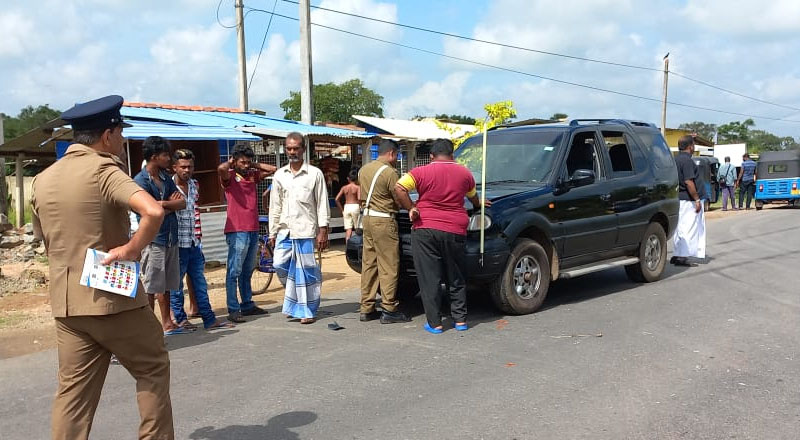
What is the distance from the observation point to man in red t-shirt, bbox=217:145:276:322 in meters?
6.89

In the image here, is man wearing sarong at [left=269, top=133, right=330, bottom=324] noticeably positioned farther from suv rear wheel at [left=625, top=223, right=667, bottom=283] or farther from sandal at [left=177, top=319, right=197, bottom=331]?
suv rear wheel at [left=625, top=223, right=667, bottom=283]

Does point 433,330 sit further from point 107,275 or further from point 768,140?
point 768,140

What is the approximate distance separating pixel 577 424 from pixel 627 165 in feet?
16.8

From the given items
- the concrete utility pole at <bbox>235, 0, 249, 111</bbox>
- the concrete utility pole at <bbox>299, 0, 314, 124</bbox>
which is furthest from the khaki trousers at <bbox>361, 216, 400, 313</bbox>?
the concrete utility pole at <bbox>235, 0, 249, 111</bbox>

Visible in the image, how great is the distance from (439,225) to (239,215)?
7.30ft

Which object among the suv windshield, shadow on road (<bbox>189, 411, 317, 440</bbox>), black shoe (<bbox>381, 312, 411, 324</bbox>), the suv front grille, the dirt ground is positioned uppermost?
the suv windshield

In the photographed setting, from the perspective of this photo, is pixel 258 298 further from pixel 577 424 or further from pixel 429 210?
pixel 577 424

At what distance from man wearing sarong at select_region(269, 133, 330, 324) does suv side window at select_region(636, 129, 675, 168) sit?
460 centimetres

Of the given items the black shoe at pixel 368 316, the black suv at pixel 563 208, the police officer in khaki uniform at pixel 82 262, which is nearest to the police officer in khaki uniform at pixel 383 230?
the black shoe at pixel 368 316

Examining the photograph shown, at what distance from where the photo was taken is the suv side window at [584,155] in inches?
298

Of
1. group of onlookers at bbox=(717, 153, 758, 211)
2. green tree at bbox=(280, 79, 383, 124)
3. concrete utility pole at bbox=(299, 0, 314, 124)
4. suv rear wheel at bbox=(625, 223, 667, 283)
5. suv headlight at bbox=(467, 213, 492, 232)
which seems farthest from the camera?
green tree at bbox=(280, 79, 383, 124)

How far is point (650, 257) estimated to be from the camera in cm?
864

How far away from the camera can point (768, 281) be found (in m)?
8.64

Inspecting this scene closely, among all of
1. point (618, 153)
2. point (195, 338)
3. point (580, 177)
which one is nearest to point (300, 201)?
point (195, 338)
